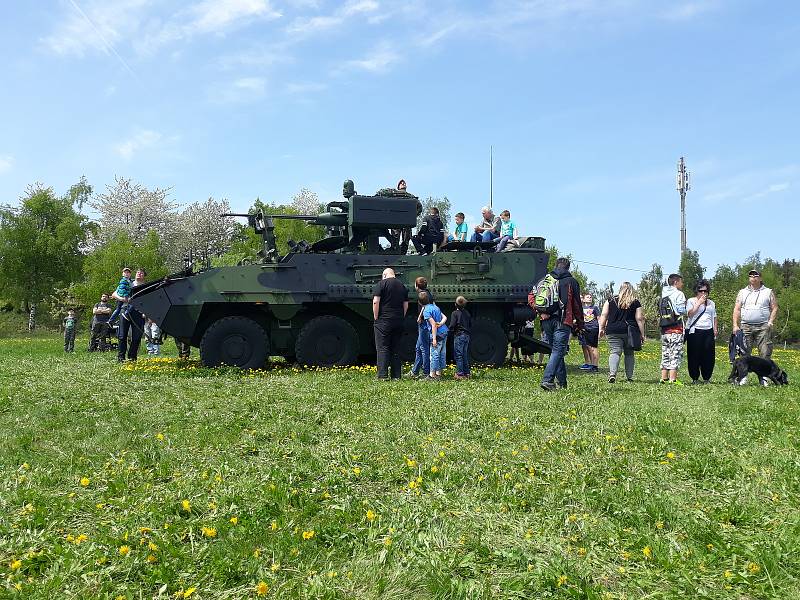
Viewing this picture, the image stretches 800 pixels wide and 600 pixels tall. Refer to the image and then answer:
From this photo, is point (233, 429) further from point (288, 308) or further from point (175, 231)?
point (175, 231)

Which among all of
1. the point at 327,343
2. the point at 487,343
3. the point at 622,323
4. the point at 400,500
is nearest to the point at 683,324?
the point at 622,323

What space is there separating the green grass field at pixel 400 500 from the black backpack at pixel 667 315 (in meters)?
3.03

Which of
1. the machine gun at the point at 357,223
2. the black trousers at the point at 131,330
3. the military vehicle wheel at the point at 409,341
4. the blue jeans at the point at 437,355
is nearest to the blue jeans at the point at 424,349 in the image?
the blue jeans at the point at 437,355

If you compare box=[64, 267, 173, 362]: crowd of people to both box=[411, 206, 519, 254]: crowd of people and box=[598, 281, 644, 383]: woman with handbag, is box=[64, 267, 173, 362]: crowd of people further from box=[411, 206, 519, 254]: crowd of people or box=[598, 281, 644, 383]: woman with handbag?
box=[598, 281, 644, 383]: woman with handbag

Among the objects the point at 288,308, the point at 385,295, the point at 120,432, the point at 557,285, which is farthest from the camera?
the point at 288,308

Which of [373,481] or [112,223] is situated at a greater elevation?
[112,223]

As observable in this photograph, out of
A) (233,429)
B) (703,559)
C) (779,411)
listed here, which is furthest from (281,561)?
(779,411)

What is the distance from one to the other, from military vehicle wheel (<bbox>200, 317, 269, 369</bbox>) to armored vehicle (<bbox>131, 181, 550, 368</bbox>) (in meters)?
0.02

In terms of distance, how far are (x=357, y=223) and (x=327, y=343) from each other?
243 cm

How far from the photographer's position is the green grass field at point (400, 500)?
11.3ft

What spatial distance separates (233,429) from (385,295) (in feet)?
15.9

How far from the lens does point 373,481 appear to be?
5.03 m

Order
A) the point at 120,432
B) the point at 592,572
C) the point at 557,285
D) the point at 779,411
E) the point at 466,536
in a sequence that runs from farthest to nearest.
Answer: the point at 557,285 → the point at 779,411 → the point at 120,432 → the point at 466,536 → the point at 592,572

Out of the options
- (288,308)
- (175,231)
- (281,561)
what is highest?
(175,231)
